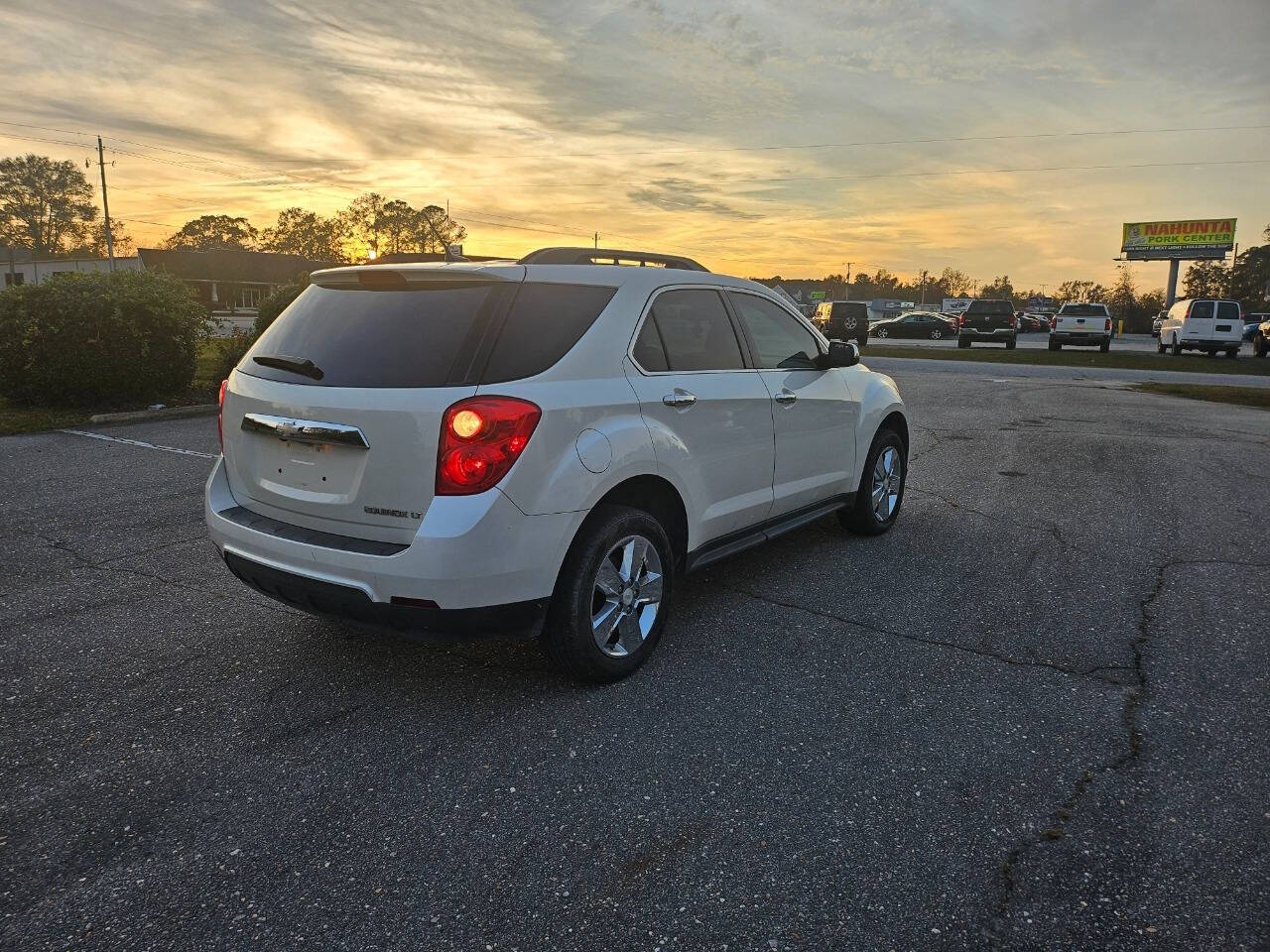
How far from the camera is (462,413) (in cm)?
305

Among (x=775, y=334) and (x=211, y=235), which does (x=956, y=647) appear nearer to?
(x=775, y=334)

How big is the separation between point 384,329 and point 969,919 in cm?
282

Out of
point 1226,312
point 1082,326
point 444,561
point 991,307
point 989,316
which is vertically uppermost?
point 991,307

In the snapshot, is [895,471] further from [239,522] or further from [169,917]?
[169,917]

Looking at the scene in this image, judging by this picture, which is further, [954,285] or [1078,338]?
[954,285]

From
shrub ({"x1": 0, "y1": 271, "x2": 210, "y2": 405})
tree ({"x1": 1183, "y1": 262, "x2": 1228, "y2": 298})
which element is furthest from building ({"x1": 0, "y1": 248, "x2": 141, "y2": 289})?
tree ({"x1": 1183, "y1": 262, "x2": 1228, "y2": 298})

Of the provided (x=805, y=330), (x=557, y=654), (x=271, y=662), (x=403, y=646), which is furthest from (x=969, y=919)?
(x=805, y=330)

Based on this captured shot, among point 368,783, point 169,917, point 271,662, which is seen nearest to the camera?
point 169,917

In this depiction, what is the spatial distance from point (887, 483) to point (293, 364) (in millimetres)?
4108

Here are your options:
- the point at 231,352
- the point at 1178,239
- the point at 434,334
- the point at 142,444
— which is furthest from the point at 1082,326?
the point at 1178,239

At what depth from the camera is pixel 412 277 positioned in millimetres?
3488

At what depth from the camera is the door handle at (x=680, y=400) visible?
3.79 metres

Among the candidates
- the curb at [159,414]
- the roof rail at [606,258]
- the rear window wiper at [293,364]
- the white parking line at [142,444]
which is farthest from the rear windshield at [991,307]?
the rear window wiper at [293,364]

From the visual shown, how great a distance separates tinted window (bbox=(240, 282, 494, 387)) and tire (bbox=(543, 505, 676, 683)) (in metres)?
0.86
